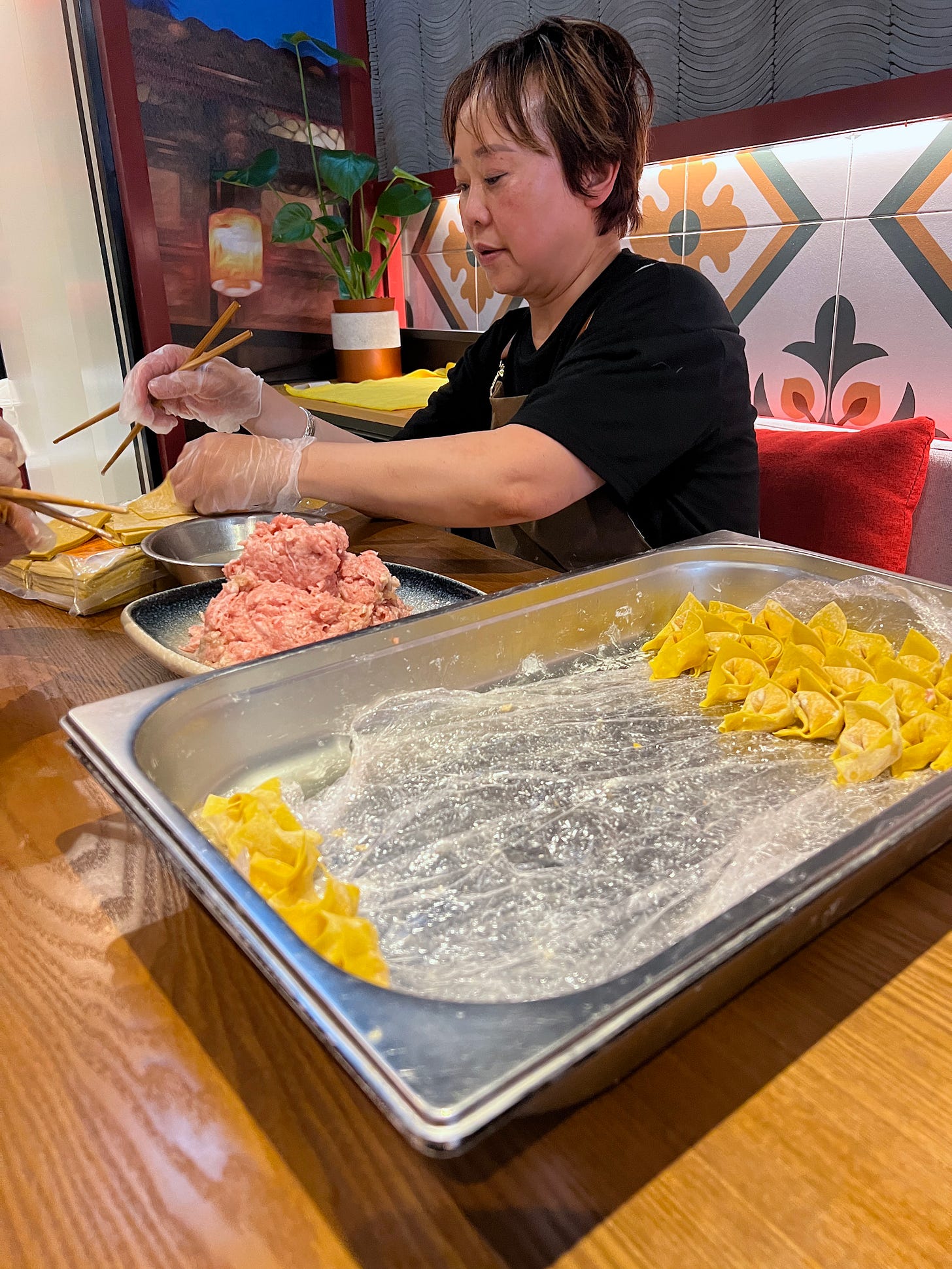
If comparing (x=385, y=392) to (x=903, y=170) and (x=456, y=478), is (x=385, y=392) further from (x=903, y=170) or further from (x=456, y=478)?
(x=456, y=478)

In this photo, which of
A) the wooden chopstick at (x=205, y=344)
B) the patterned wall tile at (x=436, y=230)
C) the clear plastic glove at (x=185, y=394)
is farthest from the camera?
the patterned wall tile at (x=436, y=230)

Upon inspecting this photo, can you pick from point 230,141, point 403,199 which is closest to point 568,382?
point 403,199

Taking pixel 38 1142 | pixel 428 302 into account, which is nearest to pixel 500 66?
pixel 38 1142

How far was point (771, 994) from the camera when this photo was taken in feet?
1.73

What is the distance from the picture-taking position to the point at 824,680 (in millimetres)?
818

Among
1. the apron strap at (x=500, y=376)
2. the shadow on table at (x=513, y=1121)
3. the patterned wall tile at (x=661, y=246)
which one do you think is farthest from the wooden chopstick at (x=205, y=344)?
the patterned wall tile at (x=661, y=246)

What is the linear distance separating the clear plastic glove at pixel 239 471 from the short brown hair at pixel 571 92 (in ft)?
2.11

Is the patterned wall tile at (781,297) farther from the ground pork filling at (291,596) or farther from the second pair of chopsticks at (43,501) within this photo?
the second pair of chopsticks at (43,501)

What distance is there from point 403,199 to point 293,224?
0.43 m

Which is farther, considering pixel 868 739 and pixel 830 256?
pixel 830 256

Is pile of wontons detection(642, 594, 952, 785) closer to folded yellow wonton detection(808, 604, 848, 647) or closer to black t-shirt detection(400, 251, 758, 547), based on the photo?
folded yellow wonton detection(808, 604, 848, 647)

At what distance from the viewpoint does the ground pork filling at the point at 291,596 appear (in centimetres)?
94

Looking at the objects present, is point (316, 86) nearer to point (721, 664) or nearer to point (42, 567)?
point (42, 567)

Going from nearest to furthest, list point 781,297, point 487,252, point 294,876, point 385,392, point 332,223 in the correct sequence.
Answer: point 294,876, point 487,252, point 781,297, point 385,392, point 332,223
